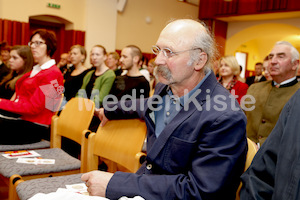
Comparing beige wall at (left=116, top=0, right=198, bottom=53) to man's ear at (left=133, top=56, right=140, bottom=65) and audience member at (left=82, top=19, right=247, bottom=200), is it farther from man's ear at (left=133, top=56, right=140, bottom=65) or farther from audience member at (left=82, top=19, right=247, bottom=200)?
audience member at (left=82, top=19, right=247, bottom=200)

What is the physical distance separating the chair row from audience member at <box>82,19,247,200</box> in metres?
0.29

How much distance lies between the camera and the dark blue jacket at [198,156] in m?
1.20

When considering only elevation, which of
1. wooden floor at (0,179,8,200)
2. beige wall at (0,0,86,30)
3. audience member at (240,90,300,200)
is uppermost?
beige wall at (0,0,86,30)

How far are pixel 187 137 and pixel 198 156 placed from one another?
0.38 feet

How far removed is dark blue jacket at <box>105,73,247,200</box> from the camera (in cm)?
120

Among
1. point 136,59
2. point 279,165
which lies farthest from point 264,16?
point 279,165

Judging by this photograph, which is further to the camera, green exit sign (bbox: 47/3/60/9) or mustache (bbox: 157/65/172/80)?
green exit sign (bbox: 47/3/60/9)

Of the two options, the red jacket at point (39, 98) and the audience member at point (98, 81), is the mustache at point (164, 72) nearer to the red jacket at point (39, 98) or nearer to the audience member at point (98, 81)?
the red jacket at point (39, 98)

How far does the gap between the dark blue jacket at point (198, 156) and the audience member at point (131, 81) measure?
9.08ft

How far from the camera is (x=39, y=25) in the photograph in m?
9.34

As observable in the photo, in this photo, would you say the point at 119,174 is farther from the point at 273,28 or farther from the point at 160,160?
the point at 273,28

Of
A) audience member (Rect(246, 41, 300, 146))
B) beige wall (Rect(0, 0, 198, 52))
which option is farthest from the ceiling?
audience member (Rect(246, 41, 300, 146))

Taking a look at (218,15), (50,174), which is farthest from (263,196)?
(218,15)

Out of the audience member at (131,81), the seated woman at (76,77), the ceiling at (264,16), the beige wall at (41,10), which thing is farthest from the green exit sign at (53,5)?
the ceiling at (264,16)
